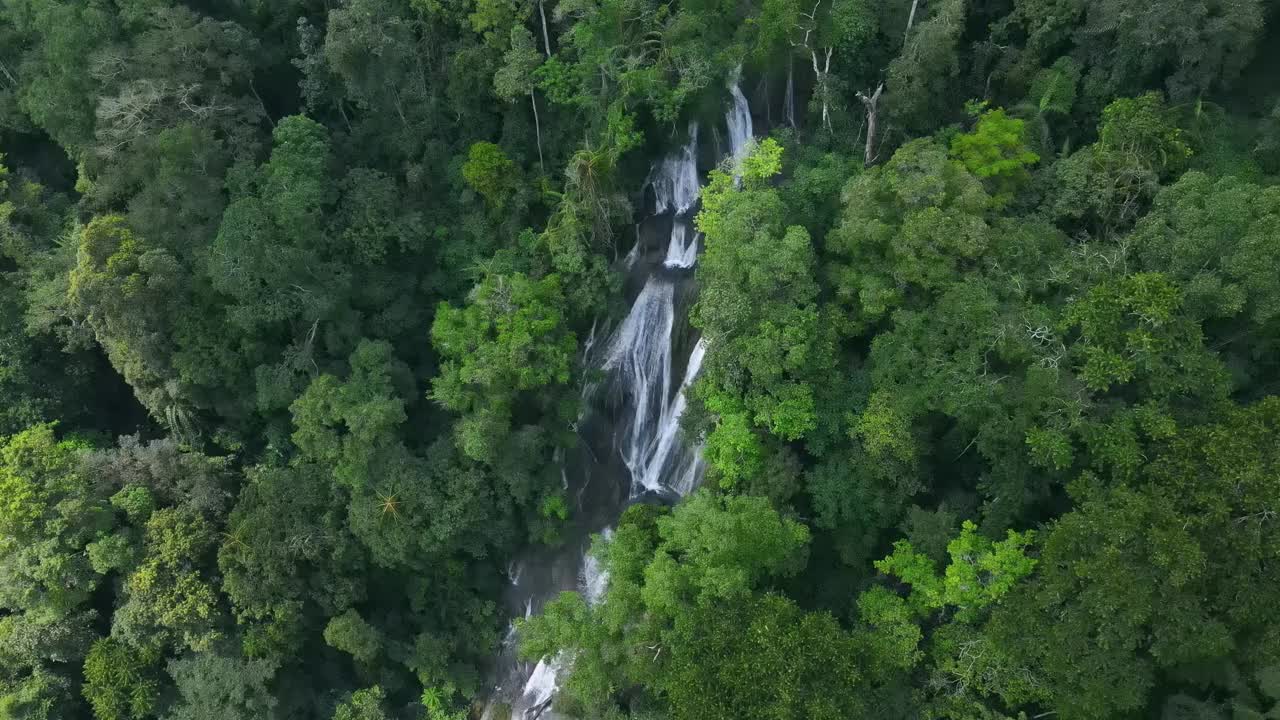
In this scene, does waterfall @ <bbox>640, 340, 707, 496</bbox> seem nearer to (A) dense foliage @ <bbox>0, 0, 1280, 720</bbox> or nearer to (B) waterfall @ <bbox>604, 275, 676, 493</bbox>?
(B) waterfall @ <bbox>604, 275, 676, 493</bbox>

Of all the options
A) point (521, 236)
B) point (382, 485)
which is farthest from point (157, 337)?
point (521, 236)

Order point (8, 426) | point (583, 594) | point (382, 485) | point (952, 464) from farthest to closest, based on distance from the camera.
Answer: point (583, 594) < point (8, 426) < point (382, 485) < point (952, 464)

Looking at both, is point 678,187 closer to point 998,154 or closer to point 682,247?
point 682,247

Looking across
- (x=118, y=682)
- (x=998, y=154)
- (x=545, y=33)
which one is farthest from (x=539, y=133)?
(x=118, y=682)

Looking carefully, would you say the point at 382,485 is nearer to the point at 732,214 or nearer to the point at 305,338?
the point at 305,338

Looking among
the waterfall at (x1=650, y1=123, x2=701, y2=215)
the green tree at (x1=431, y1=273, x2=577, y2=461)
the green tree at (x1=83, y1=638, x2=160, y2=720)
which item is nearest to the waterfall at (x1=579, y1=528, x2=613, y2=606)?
the green tree at (x1=431, y1=273, x2=577, y2=461)
